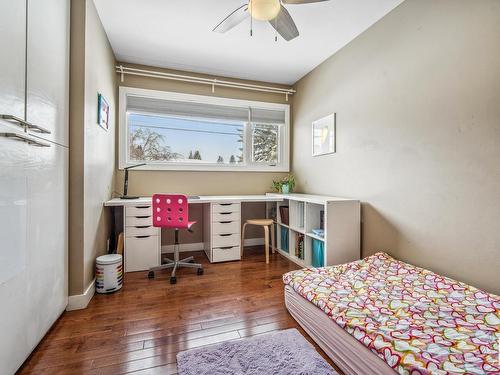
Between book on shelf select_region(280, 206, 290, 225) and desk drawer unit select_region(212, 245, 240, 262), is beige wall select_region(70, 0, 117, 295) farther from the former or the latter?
book on shelf select_region(280, 206, 290, 225)

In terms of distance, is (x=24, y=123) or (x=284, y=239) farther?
(x=284, y=239)

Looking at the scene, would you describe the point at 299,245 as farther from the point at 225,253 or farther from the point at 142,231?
the point at 142,231

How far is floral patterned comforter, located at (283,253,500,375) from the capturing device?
1.04 m

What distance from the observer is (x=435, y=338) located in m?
1.18

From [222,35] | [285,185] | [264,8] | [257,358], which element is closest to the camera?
[257,358]

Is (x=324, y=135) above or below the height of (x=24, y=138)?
above

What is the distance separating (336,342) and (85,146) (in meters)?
2.29

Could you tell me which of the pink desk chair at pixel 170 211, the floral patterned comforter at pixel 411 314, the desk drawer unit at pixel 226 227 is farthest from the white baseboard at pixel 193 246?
the floral patterned comforter at pixel 411 314

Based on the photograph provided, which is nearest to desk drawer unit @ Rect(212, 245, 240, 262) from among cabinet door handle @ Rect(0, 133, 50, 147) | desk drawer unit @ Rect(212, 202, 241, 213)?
desk drawer unit @ Rect(212, 202, 241, 213)

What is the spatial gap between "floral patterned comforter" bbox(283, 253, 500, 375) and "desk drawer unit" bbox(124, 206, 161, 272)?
1.65m

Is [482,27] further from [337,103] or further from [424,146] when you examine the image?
[337,103]

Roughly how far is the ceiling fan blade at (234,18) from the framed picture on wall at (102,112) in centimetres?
133

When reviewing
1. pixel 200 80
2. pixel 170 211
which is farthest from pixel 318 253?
pixel 200 80

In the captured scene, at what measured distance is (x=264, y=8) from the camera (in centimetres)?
173
